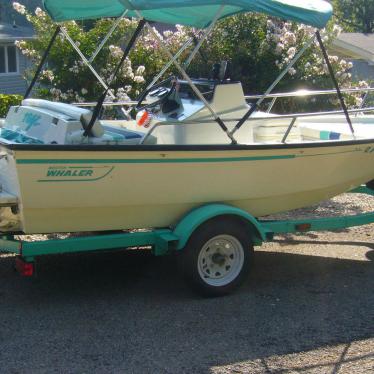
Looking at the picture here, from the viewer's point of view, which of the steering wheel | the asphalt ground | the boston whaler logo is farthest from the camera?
the steering wheel

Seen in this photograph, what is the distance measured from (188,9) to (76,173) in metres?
2.60

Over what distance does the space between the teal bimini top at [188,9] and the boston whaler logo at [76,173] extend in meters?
1.30

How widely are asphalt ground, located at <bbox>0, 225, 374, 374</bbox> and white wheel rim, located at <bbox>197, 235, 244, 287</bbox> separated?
19 cm

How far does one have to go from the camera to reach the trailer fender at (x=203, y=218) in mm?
5969

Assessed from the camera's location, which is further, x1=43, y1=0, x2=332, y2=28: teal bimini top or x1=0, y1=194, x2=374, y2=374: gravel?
x1=43, y1=0, x2=332, y2=28: teal bimini top

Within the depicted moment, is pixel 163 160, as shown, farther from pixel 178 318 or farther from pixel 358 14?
pixel 358 14

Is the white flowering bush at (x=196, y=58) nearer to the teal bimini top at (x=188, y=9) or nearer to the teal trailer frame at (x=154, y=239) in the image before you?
Result: the teal bimini top at (x=188, y=9)

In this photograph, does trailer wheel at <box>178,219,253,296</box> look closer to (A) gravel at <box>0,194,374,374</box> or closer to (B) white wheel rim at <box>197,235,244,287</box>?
(B) white wheel rim at <box>197,235,244,287</box>

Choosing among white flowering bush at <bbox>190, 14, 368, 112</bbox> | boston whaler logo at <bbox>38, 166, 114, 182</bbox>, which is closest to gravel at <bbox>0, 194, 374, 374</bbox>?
Result: boston whaler logo at <bbox>38, 166, 114, 182</bbox>

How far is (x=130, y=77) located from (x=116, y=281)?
4.79m

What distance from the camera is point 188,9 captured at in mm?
7301

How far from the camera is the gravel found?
197 inches

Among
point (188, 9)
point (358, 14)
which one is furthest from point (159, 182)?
point (358, 14)

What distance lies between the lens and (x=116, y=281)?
6.68 m
